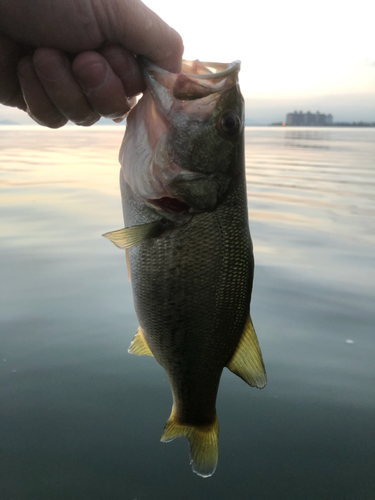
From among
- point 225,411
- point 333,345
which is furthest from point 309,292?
point 225,411

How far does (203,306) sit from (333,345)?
224cm

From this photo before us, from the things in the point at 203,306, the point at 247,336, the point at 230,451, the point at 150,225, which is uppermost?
the point at 150,225

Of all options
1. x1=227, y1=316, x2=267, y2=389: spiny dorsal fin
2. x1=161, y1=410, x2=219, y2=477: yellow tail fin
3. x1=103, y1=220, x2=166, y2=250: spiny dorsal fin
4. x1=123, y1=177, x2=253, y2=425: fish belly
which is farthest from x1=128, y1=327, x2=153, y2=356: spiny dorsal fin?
x1=103, y1=220, x2=166, y2=250: spiny dorsal fin

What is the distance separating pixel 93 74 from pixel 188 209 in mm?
742

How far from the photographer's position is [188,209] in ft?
6.88

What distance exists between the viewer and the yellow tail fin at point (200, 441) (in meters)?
2.28

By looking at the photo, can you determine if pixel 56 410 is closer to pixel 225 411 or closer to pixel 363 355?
pixel 225 411

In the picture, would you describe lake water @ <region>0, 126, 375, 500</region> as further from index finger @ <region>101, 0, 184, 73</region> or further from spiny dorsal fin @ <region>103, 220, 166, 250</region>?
index finger @ <region>101, 0, 184, 73</region>

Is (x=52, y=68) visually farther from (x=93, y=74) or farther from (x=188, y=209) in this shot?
(x=188, y=209)

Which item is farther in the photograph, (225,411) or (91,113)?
(225,411)

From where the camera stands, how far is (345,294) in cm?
493

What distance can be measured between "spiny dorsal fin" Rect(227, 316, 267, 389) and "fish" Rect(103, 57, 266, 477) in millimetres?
78

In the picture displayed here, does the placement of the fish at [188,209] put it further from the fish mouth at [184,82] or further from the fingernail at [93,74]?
the fingernail at [93,74]

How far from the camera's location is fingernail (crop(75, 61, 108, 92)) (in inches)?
78.9
